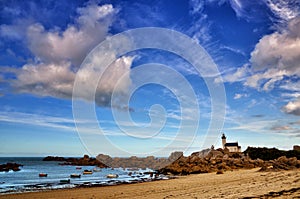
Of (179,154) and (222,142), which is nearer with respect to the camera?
(179,154)

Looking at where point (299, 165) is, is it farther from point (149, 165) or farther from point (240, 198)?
point (149, 165)

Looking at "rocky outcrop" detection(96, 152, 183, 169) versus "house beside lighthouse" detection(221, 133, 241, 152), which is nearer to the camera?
"rocky outcrop" detection(96, 152, 183, 169)

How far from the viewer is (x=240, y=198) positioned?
36.5 feet

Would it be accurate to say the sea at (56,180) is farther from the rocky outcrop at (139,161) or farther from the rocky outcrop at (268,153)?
the rocky outcrop at (268,153)

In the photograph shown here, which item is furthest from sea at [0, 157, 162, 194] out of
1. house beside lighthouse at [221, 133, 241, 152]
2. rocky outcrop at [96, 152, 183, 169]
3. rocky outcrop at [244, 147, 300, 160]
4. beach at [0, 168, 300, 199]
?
house beside lighthouse at [221, 133, 241, 152]

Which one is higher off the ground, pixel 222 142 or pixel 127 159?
pixel 222 142

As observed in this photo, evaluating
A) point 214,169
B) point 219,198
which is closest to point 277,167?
point 214,169

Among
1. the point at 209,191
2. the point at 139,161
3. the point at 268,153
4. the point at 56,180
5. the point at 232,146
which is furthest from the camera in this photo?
the point at 232,146

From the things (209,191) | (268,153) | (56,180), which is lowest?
(56,180)

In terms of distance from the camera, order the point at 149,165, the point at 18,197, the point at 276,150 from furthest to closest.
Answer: the point at 149,165 < the point at 276,150 < the point at 18,197

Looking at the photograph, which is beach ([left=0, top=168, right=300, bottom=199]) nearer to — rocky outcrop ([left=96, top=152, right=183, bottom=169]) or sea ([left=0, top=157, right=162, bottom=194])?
sea ([left=0, top=157, right=162, bottom=194])

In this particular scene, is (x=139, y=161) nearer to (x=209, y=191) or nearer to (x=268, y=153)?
(x=268, y=153)

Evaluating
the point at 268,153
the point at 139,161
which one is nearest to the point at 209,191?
the point at 268,153

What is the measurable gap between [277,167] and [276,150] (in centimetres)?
3654
